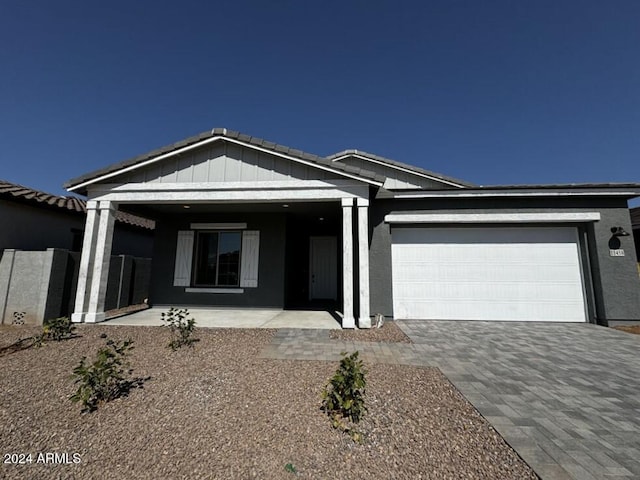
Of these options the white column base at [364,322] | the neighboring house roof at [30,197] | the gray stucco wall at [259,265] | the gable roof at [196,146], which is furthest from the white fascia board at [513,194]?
the neighboring house roof at [30,197]

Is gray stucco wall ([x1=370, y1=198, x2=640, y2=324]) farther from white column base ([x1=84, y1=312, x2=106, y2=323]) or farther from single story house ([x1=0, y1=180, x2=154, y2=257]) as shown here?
single story house ([x1=0, y1=180, x2=154, y2=257])

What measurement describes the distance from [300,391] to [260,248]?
6.05m

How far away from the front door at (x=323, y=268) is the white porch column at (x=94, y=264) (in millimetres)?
6695

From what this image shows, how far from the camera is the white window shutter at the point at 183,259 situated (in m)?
8.77

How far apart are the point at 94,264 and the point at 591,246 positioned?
12.5 meters

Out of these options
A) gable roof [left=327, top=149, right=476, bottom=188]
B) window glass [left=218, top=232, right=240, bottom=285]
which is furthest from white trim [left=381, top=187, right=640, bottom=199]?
window glass [left=218, top=232, right=240, bottom=285]

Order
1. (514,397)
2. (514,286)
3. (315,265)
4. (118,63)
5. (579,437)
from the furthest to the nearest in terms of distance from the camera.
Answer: (315,265), (118,63), (514,286), (514,397), (579,437)

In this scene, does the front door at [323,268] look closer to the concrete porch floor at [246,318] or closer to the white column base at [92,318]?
the concrete porch floor at [246,318]

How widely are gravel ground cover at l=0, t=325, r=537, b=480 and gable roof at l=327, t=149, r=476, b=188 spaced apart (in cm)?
803

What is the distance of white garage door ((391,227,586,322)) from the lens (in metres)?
7.10

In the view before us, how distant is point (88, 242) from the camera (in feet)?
21.6

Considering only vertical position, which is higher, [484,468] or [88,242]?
[88,242]

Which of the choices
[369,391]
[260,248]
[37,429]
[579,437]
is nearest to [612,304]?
[579,437]

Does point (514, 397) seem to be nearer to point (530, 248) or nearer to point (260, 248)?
point (530, 248)
